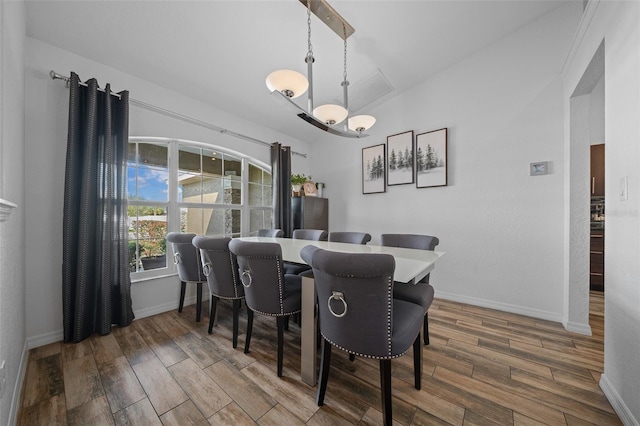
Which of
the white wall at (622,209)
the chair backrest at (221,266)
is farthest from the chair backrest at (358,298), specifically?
the white wall at (622,209)

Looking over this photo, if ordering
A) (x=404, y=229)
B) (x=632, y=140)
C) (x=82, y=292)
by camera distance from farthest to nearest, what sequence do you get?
(x=404, y=229) → (x=82, y=292) → (x=632, y=140)

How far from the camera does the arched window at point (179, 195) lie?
2529 millimetres

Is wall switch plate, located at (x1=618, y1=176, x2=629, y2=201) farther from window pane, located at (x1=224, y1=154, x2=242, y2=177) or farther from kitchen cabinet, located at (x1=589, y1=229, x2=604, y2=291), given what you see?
window pane, located at (x1=224, y1=154, x2=242, y2=177)

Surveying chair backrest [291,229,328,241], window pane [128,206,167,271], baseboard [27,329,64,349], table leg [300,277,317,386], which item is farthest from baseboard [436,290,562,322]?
baseboard [27,329,64,349]

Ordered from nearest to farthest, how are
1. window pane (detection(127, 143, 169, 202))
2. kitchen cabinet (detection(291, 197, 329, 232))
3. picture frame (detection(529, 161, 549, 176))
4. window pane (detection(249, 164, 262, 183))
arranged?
picture frame (detection(529, 161, 549, 176)) → window pane (detection(127, 143, 169, 202)) → window pane (detection(249, 164, 262, 183)) → kitchen cabinet (detection(291, 197, 329, 232))

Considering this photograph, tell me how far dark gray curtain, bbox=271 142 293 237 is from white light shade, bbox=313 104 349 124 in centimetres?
173

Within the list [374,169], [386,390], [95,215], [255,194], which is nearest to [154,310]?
[95,215]

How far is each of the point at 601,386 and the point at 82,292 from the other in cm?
370

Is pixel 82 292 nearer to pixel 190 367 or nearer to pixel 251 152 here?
pixel 190 367

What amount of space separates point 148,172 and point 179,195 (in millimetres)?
383

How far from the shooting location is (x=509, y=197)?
8.41 ft

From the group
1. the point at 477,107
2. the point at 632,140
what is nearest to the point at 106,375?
the point at 632,140

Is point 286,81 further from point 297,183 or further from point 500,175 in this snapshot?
point 500,175

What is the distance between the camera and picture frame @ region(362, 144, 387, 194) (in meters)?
3.50
